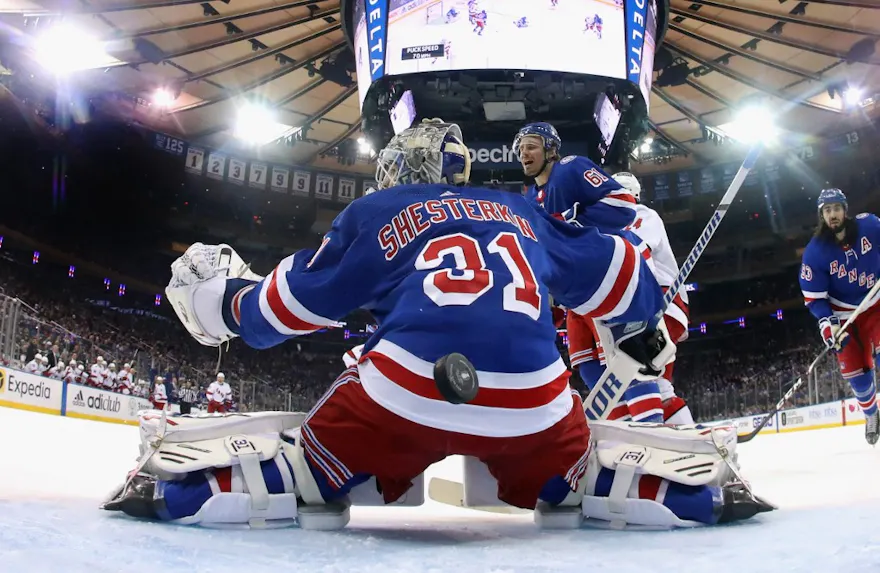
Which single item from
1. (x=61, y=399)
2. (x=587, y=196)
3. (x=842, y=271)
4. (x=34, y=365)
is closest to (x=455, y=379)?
(x=587, y=196)

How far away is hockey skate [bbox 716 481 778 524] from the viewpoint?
1812 mm

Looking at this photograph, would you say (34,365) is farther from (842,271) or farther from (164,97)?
(842,271)

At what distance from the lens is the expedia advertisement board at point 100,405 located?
9797 mm

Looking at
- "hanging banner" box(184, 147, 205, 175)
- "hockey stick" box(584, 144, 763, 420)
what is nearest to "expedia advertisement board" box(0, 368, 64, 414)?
"hockey stick" box(584, 144, 763, 420)

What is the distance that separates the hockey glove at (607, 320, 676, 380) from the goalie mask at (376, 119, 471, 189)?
651mm

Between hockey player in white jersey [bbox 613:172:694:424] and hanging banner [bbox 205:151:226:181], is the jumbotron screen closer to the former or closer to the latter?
hockey player in white jersey [bbox 613:172:694:424]

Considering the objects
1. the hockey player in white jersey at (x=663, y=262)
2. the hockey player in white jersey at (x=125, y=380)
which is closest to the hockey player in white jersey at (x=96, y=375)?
the hockey player in white jersey at (x=125, y=380)

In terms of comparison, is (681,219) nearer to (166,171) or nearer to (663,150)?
(663,150)

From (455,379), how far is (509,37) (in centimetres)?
754

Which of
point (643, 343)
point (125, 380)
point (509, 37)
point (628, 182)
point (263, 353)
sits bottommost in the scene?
point (125, 380)

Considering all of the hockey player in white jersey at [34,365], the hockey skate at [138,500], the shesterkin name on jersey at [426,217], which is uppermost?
the shesterkin name on jersey at [426,217]

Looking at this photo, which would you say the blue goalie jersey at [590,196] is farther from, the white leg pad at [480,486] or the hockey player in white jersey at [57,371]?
the hockey player in white jersey at [57,371]

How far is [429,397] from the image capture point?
165 centimetres

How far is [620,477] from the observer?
6.09 feet
